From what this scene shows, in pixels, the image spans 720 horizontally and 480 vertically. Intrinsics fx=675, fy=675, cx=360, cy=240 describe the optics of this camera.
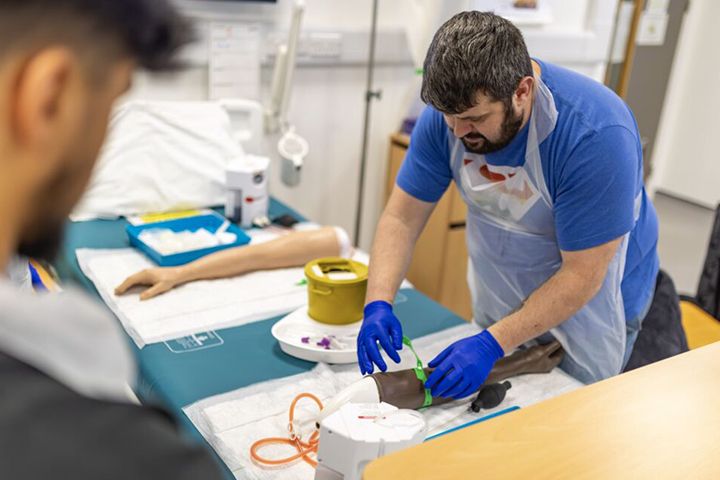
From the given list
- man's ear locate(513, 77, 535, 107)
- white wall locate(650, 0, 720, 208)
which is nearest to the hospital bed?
man's ear locate(513, 77, 535, 107)

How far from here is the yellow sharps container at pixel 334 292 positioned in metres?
1.66

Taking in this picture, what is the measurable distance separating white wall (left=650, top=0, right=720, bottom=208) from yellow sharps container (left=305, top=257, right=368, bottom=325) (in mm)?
4101

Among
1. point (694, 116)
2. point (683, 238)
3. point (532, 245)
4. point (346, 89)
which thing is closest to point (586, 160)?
point (532, 245)

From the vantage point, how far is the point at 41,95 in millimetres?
469

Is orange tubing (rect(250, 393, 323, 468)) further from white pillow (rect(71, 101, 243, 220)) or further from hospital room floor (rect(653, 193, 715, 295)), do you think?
hospital room floor (rect(653, 193, 715, 295))

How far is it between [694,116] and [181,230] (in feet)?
13.7

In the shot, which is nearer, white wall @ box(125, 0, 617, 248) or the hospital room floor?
white wall @ box(125, 0, 617, 248)

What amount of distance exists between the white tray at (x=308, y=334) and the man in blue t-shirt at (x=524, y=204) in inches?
4.1

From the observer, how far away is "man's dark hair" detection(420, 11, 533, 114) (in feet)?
4.24

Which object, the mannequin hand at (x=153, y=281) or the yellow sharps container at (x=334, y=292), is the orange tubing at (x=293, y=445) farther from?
the mannequin hand at (x=153, y=281)

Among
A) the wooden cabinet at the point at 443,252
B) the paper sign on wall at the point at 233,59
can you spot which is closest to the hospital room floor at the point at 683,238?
the wooden cabinet at the point at 443,252

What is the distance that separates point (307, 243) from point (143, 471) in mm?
1645

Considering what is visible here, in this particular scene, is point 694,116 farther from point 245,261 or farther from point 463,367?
point 463,367

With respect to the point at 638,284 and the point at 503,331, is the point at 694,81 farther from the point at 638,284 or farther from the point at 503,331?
the point at 503,331
